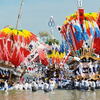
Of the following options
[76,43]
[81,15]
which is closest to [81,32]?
[76,43]

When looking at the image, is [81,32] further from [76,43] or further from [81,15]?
[81,15]

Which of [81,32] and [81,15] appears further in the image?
[81,15]

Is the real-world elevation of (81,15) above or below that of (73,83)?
above

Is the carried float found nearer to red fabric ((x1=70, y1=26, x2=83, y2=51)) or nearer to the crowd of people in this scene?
red fabric ((x1=70, y1=26, x2=83, y2=51))

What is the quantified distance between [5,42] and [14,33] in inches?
131

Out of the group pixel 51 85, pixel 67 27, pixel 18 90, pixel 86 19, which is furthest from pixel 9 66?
pixel 86 19

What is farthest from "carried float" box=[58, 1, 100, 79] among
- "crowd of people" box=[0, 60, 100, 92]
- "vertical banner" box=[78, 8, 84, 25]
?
"crowd of people" box=[0, 60, 100, 92]

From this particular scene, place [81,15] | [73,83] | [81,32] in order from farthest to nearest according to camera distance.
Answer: [81,15]
[81,32]
[73,83]

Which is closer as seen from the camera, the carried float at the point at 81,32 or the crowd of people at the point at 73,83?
the crowd of people at the point at 73,83

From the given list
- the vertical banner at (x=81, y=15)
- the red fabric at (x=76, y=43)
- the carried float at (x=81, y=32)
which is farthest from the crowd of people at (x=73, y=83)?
the vertical banner at (x=81, y=15)

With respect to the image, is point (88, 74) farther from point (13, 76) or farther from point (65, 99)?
point (65, 99)

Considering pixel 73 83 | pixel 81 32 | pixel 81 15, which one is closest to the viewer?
pixel 73 83

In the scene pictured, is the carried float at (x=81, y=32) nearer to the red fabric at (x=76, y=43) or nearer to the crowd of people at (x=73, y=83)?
the red fabric at (x=76, y=43)

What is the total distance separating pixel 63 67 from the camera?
42.0 m
